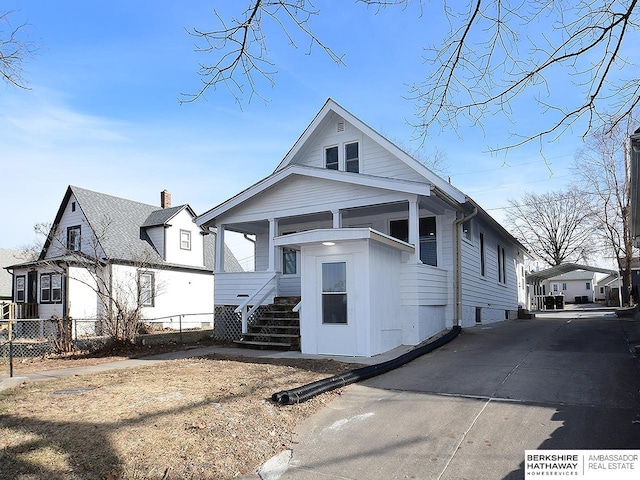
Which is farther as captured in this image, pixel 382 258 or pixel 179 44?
pixel 382 258

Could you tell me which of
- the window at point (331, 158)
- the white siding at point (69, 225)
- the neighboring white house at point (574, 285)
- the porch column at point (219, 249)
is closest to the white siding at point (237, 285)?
the porch column at point (219, 249)

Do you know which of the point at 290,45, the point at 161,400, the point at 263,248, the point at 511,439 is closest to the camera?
the point at 290,45

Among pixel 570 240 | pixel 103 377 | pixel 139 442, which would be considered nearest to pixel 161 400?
pixel 139 442

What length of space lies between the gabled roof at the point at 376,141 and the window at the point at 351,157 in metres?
0.76

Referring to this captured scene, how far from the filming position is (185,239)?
83.4 ft

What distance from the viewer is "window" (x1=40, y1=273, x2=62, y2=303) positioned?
2150 cm

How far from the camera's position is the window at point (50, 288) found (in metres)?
21.5

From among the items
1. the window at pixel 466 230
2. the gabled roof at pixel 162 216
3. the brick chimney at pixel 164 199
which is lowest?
the window at pixel 466 230

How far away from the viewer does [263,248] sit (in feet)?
54.9

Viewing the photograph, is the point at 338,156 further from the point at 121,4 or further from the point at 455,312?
the point at 121,4

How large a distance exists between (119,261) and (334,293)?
14600 millimetres

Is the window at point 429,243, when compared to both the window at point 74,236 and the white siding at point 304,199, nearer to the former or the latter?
the white siding at point 304,199

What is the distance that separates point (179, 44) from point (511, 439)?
204 inches

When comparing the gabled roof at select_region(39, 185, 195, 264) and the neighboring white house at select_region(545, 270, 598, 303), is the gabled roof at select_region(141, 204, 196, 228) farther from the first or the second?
the neighboring white house at select_region(545, 270, 598, 303)
